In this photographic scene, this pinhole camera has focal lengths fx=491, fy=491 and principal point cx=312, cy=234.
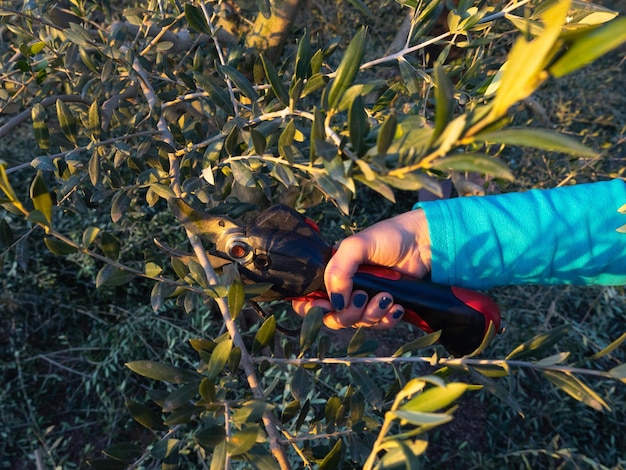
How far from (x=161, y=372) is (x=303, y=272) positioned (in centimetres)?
46

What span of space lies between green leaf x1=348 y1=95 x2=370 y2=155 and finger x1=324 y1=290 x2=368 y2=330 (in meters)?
0.73

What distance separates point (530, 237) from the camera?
1435mm

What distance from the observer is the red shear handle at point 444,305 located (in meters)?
1.26

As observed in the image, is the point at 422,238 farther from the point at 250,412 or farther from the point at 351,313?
the point at 250,412

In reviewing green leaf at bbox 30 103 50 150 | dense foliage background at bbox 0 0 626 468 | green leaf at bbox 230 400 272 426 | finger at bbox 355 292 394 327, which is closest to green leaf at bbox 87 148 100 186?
dense foliage background at bbox 0 0 626 468

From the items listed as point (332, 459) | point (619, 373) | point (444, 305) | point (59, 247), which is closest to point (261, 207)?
point (444, 305)

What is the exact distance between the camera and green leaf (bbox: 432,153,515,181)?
0.45m

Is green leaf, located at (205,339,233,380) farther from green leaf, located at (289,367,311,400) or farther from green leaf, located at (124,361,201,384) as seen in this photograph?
green leaf, located at (289,367,311,400)

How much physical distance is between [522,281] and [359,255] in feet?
1.96

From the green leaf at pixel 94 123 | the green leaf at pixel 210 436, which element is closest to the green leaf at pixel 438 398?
the green leaf at pixel 210 436

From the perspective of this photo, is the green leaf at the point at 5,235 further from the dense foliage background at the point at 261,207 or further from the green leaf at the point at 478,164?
the green leaf at the point at 478,164

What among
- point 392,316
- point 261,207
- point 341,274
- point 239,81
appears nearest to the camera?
point 239,81

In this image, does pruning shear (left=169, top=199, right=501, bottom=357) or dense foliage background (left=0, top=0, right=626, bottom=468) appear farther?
pruning shear (left=169, top=199, right=501, bottom=357)

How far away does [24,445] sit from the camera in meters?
2.00
